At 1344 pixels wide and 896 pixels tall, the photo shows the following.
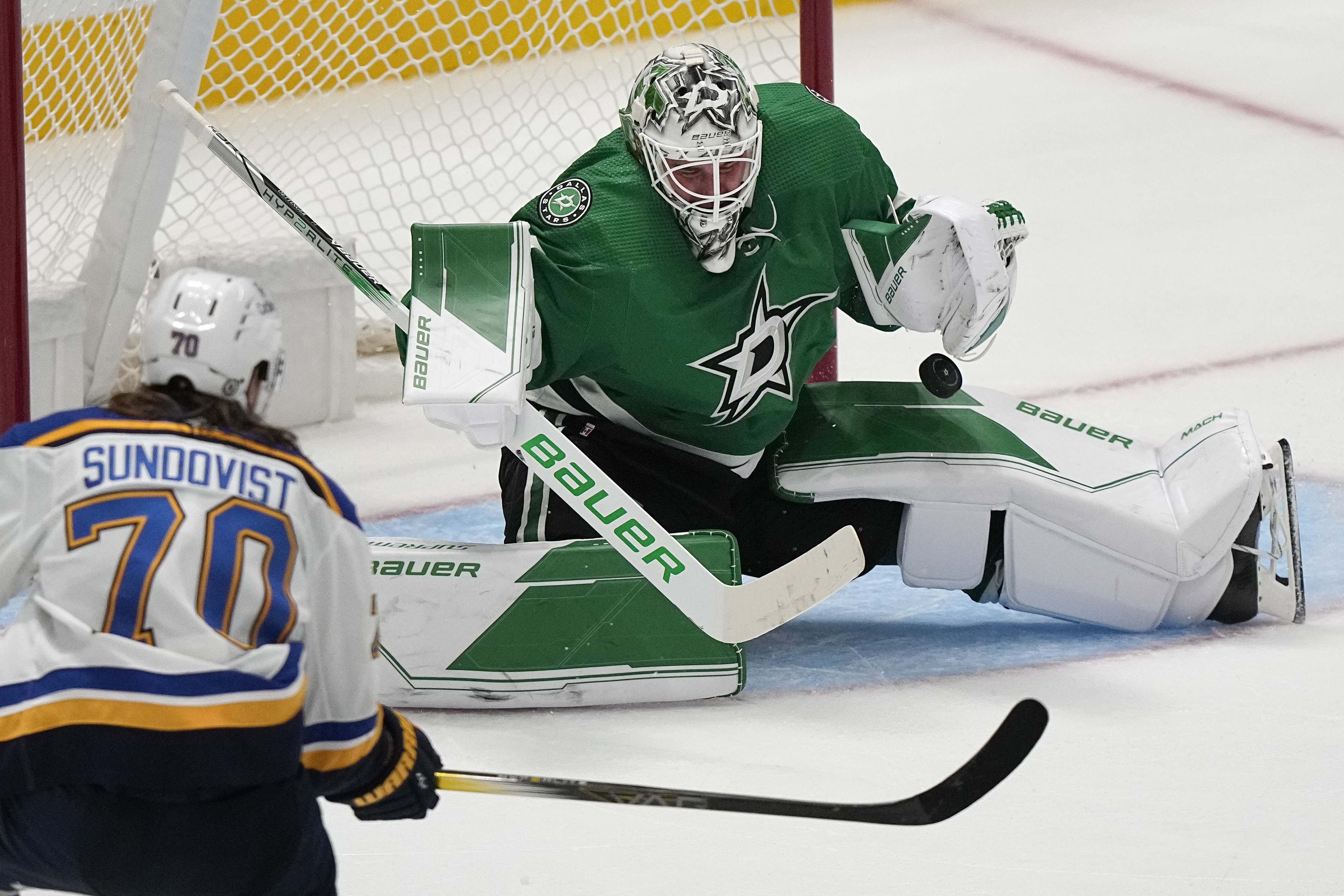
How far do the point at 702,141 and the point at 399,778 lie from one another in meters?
1.21

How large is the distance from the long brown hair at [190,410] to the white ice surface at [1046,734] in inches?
30.2

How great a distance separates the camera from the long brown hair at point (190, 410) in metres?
1.72

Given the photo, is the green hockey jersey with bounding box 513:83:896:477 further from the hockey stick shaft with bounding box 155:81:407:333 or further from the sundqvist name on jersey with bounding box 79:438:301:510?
the sundqvist name on jersey with bounding box 79:438:301:510

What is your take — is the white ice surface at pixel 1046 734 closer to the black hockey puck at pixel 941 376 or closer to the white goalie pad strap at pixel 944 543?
the white goalie pad strap at pixel 944 543

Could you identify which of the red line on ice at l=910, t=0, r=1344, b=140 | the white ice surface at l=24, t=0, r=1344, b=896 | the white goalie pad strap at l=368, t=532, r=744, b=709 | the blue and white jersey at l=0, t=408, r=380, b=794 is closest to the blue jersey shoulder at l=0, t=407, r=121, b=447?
the blue and white jersey at l=0, t=408, r=380, b=794

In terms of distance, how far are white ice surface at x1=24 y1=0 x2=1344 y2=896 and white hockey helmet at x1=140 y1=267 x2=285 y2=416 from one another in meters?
0.80

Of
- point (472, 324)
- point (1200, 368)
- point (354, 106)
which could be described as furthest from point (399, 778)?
point (354, 106)

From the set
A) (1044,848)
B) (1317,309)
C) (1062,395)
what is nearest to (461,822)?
(1044,848)

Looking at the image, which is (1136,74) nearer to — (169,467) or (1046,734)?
(1046,734)

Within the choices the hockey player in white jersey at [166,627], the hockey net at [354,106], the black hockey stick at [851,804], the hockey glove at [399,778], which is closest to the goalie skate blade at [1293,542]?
the black hockey stick at [851,804]

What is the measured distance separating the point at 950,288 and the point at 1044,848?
977mm

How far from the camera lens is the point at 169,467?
1.69 meters

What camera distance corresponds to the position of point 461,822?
8.18ft

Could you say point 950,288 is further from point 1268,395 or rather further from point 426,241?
point 1268,395
